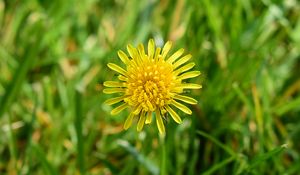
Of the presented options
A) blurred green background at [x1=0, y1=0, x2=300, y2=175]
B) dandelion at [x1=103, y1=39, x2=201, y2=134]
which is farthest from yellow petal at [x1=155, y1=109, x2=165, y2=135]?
blurred green background at [x1=0, y1=0, x2=300, y2=175]

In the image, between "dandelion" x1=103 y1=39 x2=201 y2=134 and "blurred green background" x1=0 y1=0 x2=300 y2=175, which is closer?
"dandelion" x1=103 y1=39 x2=201 y2=134

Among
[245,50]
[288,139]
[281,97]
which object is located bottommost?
[288,139]

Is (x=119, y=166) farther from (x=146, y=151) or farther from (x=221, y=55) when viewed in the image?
(x=221, y=55)

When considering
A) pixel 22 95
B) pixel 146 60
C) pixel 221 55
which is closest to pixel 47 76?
pixel 22 95

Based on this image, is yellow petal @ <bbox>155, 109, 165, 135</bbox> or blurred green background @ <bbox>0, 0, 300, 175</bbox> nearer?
yellow petal @ <bbox>155, 109, 165, 135</bbox>

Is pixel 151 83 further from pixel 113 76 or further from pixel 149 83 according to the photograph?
pixel 113 76

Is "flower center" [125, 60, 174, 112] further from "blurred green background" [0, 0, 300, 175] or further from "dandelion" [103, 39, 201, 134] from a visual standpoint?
"blurred green background" [0, 0, 300, 175]

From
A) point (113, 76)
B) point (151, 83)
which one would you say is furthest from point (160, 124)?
point (113, 76)

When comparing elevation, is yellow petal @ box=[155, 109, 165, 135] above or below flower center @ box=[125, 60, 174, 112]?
below
